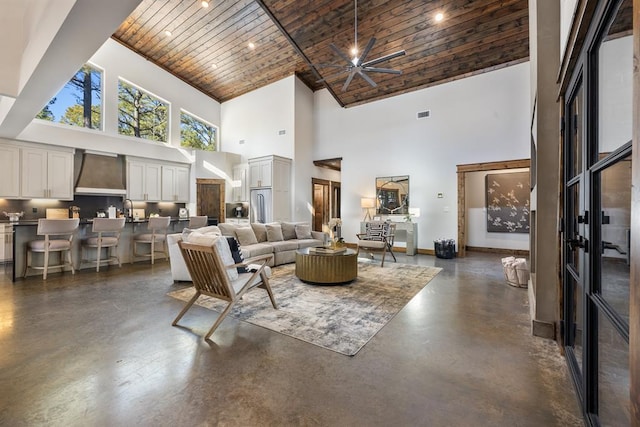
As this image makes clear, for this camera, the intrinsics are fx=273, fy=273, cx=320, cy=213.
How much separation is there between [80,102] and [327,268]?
24.8ft

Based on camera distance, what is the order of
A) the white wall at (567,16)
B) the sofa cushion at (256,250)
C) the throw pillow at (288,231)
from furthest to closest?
the throw pillow at (288,231)
the sofa cushion at (256,250)
the white wall at (567,16)

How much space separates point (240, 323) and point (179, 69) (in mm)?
8410

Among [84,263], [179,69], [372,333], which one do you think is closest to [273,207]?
[84,263]

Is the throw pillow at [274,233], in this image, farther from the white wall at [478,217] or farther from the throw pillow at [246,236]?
the white wall at [478,217]

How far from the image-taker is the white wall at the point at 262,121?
8180 millimetres

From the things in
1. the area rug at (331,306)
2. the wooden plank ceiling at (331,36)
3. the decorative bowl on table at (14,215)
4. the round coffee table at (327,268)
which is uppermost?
the wooden plank ceiling at (331,36)

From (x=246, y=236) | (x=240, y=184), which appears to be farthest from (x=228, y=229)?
(x=240, y=184)

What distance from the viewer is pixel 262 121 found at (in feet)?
28.6

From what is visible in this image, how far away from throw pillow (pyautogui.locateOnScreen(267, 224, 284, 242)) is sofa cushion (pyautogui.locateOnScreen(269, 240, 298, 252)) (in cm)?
12

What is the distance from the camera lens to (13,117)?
13.6 ft

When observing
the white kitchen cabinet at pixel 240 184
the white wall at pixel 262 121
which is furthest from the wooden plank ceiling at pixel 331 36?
the white kitchen cabinet at pixel 240 184

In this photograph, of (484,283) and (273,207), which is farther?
(273,207)

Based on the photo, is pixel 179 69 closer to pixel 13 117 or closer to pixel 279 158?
pixel 279 158

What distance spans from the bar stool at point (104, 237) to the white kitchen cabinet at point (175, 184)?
2.98m
